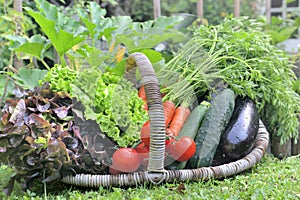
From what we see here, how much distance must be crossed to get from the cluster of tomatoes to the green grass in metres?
0.10

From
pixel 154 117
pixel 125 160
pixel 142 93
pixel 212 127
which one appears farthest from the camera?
pixel 142 93

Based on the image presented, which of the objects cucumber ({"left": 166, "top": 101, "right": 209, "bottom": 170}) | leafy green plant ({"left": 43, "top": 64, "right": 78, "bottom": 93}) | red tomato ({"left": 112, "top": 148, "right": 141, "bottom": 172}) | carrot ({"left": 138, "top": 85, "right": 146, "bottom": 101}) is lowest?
red tomato ({"left": 112, "top": 148, "right": 141, "bottom": 172})

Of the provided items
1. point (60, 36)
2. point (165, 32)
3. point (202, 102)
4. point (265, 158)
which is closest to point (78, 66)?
point (60, 36)

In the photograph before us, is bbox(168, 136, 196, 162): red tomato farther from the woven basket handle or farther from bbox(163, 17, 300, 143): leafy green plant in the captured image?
bbox(163, 17, 300, 143): leafy green plant

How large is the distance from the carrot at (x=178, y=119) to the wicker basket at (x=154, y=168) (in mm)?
253

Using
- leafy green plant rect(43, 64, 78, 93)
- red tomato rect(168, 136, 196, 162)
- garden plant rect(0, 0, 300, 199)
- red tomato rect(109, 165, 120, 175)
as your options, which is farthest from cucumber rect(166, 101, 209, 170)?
leafy green plant rect(43, 64, 78, 93)

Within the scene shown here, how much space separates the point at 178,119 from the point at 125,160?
0.38m

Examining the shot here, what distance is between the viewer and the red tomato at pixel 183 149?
2066 millimetres

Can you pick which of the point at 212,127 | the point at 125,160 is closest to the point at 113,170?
the point at 125,160

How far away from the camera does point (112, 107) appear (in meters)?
2.13

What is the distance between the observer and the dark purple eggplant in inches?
87.7

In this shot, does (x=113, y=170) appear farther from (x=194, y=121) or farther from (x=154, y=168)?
(x=194, y=121)

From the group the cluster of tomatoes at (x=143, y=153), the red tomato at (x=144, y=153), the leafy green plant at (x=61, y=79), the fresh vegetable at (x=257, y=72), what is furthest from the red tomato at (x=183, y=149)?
the leafy green plant at (x=61, y=79)

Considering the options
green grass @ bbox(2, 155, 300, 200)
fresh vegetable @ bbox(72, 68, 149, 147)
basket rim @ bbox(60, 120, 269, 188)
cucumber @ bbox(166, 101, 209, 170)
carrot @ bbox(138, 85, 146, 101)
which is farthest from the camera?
carrot @ bbox(138, 85, 146, 101)
